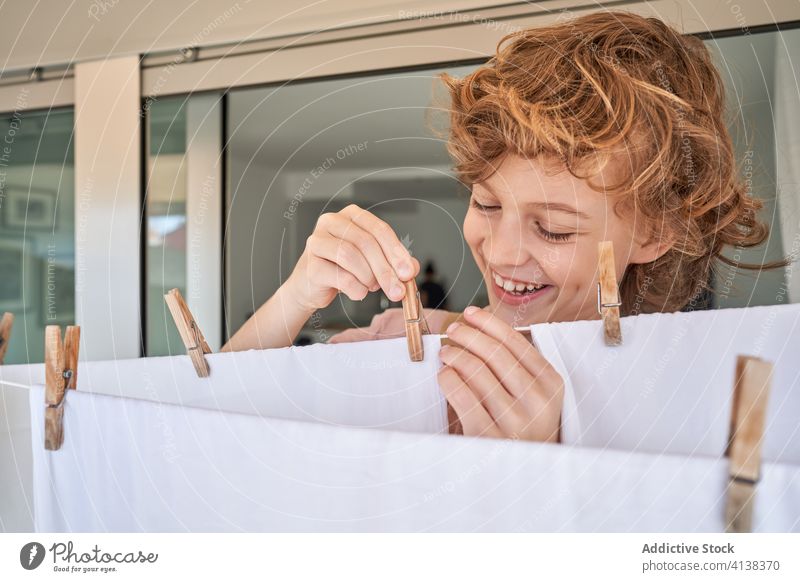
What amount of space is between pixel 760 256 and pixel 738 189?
8 centimetres

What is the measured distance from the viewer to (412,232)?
82cm

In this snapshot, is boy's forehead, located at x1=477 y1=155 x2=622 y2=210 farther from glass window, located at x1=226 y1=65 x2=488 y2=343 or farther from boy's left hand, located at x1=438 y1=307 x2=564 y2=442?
boy's left hand, located at x1=438 y1=307 x2=564 y2=442

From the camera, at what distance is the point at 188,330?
43 centimetres

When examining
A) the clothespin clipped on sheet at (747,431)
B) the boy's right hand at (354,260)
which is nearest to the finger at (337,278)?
the boy's right hand at (354,260)

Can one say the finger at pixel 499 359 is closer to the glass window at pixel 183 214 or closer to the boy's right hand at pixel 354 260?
the boy's right hand at pixel 354 260

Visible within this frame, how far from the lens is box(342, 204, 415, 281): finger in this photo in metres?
0.44

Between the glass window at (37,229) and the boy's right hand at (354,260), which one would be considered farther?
the glass window at (37,229)

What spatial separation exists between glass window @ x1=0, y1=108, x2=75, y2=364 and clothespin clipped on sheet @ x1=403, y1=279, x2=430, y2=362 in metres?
0.82

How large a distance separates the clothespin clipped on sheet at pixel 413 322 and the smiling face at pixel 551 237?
262 mm

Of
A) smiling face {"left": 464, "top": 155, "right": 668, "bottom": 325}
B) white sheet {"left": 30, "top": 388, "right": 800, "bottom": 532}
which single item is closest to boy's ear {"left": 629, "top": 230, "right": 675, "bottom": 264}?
smiling face {"left": 464, "top": 155, "right": 668, "bottom": 325}

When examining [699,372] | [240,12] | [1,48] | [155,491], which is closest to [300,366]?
[155,491]

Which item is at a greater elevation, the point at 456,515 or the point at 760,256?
the point at 760,256

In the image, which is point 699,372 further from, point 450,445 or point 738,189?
point 738,189

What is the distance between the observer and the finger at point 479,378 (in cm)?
40
